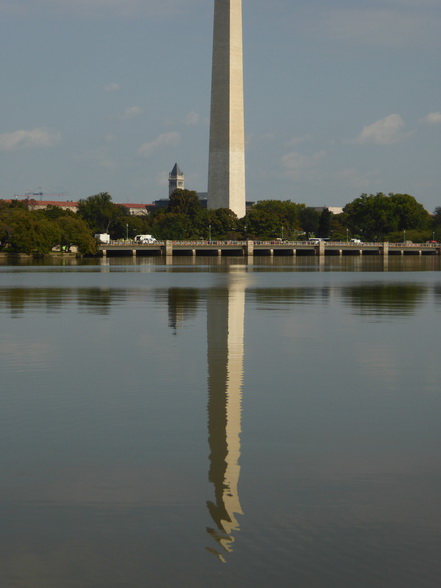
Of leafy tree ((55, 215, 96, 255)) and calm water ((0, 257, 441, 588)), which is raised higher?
leafy tree ((55, 215, 96, 255))

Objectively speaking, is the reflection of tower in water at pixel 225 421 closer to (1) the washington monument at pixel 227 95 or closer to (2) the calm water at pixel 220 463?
(2) the calm water at pixel 220 463

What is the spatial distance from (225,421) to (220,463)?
2.94m

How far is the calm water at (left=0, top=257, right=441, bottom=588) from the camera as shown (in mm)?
9242

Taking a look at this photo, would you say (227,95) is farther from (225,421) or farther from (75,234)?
(225,421)

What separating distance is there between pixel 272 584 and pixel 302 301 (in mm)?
39428

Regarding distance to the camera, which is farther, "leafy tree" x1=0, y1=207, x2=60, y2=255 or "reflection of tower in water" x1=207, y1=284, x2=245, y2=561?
"leafy tree" x1=0, y1=207, x2=60, y2=255

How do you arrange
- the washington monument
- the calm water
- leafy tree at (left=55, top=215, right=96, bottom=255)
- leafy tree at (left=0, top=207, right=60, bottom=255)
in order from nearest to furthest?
1. the calm water
2. leafy tree at (left=0, top=207, right=60, bottom=255)
3. leafy tree at (left=55, top=215, right=96, bottom=255)
4. the washington monument

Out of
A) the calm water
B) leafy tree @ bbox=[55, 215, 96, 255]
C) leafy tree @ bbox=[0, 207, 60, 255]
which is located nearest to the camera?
the calm water

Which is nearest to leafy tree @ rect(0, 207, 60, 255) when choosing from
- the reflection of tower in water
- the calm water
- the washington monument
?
the washington monument

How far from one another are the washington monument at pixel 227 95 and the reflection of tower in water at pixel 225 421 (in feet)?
492

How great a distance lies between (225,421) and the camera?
621 inches

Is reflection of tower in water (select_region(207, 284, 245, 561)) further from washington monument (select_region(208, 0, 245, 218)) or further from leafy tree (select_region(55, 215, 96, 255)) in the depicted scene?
washington monument (select_region(208, 0, 245, 218))

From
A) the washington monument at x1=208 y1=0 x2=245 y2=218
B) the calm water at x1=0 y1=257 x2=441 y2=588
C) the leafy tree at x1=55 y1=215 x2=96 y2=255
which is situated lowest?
the calm water at x1=0 y1=257 x2=441 y2=588

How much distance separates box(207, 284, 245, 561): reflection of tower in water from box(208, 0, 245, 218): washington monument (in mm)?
149824
